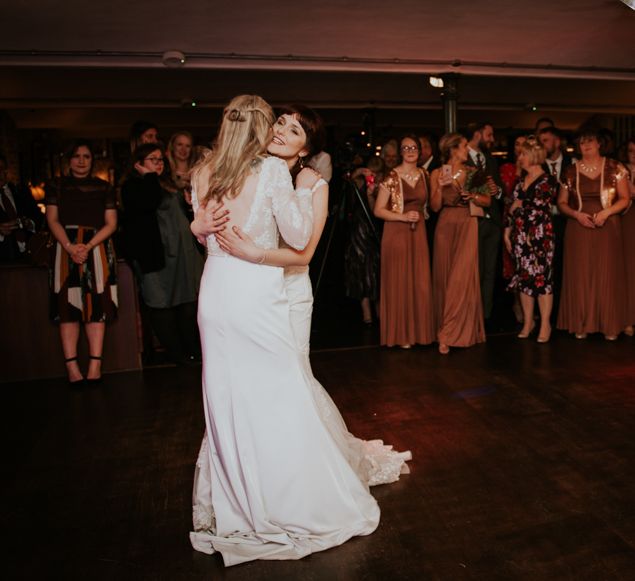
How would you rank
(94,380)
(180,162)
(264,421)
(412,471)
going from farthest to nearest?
(180,162), (94,380), (412,471), (264,421)

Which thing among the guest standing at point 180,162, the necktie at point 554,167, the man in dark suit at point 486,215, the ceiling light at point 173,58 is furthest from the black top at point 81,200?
the necktie at point 554,167

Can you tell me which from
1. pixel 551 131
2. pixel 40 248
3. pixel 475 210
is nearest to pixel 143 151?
pixel 40 248

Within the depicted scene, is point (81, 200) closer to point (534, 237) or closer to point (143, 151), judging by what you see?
point (143, 151)

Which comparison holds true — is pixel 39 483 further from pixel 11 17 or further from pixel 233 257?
pixel 11 17

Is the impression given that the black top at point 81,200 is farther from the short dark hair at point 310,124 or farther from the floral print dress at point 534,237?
the floral print dress at point 534,237

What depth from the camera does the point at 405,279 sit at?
17.8 ft

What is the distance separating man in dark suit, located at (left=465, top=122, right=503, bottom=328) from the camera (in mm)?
5641

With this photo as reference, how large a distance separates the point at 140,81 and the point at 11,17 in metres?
5.49

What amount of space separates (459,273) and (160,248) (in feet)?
7.06

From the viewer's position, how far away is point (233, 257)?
253 centimetres

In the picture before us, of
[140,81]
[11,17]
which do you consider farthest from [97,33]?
[140,81]

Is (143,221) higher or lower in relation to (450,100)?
lower

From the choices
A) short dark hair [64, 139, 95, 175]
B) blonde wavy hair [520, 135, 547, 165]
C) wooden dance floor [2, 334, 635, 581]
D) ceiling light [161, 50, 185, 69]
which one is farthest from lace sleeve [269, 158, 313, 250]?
ceiling light [161, 50, 185, 69]

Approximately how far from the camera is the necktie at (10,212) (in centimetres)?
546
